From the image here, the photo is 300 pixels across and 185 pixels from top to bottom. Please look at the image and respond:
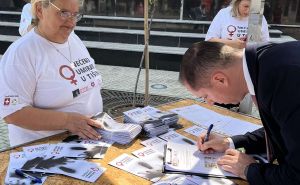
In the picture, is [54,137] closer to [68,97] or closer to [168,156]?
A: [68,97]

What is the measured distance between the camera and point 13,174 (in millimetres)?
1474

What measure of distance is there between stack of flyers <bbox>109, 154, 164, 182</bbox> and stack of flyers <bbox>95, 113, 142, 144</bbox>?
14 centimetres

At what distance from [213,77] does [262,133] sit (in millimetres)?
565

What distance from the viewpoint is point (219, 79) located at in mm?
1418

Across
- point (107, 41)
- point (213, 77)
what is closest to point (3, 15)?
point (107, 41)

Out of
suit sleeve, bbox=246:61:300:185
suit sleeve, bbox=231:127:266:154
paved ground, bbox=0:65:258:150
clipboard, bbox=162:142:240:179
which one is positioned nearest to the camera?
suit sleeve, bbox=246:61:300:185

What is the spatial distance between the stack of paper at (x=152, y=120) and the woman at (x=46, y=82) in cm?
24

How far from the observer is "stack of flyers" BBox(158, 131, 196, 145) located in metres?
1.87

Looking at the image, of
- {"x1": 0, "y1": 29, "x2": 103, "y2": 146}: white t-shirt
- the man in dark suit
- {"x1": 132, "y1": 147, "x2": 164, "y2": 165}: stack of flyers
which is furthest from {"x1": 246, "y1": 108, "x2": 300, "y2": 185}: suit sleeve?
{"x1": 0, "y1": 29, "x2": 103, "y2": 146}: white t-shirt

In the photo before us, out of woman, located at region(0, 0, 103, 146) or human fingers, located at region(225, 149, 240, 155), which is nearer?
human fingers, located at region(225, 149, 240, 155)

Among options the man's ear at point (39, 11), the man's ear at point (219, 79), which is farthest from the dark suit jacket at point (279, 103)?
the man's ear at point (39, 11)

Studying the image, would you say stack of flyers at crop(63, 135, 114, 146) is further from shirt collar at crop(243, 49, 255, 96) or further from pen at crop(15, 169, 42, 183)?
shirt collar at crop(243, 49, 255, 96)

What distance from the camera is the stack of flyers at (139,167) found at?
1.51 m

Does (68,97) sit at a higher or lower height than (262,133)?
higher
